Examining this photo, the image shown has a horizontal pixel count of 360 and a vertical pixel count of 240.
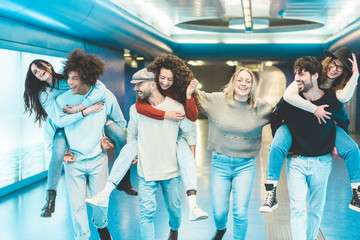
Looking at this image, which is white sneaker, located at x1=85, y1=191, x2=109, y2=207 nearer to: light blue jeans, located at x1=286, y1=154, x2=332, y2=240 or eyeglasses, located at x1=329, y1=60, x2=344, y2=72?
light blue jeans, located at x1=286, y1=154, x2=332, y2=240

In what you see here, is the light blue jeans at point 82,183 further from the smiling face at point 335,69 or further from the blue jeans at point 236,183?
the smiling face at point 335,69

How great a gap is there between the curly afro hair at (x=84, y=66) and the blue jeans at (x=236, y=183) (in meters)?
1.25

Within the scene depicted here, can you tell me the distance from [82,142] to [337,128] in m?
2.08

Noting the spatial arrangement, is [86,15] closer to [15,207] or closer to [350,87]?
[15,207]

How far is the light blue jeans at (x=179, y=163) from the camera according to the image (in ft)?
10.0

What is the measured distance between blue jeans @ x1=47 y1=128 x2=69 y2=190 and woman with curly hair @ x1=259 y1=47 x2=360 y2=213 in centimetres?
163

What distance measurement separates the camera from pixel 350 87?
2961mm

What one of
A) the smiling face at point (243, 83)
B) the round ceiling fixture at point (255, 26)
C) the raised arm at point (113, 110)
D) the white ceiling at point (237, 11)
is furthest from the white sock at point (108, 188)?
the round ceiling fixture at point (255, 26)

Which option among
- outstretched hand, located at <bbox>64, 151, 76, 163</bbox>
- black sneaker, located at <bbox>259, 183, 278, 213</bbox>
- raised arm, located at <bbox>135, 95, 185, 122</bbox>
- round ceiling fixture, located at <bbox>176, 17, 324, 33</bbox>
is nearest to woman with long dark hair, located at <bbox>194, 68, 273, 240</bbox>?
black sneaker, located at <bbox>259, 183, 278, 213</bbox>

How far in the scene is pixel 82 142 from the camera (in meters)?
3.14

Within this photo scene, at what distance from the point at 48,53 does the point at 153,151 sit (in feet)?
13.8

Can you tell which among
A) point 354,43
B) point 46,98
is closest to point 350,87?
point 46,98

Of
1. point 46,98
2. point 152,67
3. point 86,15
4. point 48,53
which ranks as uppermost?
point 86,15

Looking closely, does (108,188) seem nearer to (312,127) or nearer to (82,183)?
(82,183)
